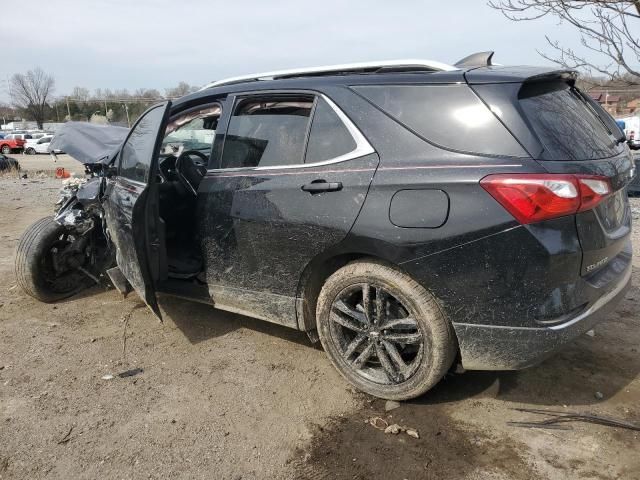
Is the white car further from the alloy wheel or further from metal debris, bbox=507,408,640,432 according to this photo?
metal debris, bbox=507,408,640,432

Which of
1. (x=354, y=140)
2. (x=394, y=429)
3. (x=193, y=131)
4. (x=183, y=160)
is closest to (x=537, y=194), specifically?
(x=354, y=140)

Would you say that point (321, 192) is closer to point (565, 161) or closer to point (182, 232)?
point (565, 161)

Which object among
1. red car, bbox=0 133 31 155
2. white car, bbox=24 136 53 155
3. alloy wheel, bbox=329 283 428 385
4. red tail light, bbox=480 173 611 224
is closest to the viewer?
red tail light, bbox=480 173 611 224

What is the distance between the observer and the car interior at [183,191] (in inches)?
155

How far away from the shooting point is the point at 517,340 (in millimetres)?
2525

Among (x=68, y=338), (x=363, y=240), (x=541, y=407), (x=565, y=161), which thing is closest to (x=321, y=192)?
(x=363, y=240)

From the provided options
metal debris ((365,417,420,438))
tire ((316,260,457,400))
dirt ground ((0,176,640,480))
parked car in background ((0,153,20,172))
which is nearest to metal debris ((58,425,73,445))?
dirt ground ((0,176,640,480))

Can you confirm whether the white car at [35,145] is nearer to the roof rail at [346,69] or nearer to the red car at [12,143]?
the red car at [12,143]

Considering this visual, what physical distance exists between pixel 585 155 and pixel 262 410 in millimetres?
2220

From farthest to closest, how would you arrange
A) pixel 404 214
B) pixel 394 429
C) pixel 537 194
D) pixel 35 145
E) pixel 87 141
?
1. pixel 35 145
2. pixel 87 141
3. pixel 394 429
4. pixel 404 214
5. pixel 537 194

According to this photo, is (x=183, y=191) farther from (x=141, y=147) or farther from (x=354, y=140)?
(x=354, y=140)

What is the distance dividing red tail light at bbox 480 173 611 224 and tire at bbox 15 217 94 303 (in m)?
3.90

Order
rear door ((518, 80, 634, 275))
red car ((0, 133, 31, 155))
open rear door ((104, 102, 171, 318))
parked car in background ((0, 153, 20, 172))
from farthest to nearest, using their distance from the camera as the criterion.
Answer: red car ((0, 133, 31, 155)) → parked car in background ((0, 153, 20, 172)) → open rear door ((104, 102, 171, 318)) → rear door ((518, 80, 634, 275))

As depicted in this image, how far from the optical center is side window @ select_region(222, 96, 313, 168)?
126 inches
